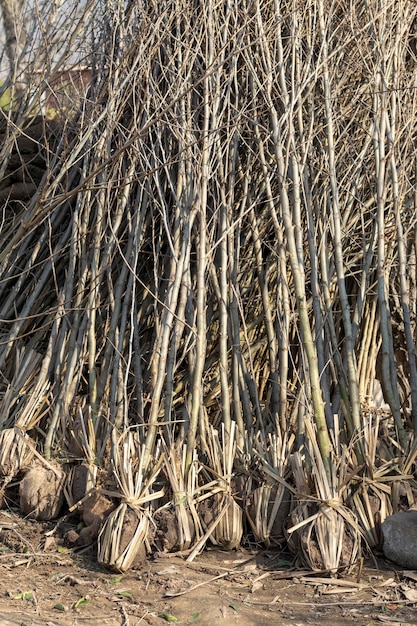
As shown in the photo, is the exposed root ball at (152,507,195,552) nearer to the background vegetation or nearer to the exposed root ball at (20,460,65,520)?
the background vegetation

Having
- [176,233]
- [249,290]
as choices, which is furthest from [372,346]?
[176,233]

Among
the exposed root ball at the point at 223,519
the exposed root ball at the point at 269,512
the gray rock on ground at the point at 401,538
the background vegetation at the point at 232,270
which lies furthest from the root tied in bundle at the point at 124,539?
the gray rock on ground at the point at 401,538

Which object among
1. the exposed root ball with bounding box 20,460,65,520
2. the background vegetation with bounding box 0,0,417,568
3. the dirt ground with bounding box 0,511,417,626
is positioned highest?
the background vegetation with bounding box 0,0,417,568

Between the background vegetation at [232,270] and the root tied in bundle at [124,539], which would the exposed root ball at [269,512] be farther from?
the root tied in bundle at [124,539]

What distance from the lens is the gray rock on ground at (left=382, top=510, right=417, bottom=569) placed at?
9.32 feet

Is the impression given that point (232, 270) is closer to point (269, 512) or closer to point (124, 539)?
point (269, 512)

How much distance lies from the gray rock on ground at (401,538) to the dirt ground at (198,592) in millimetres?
54

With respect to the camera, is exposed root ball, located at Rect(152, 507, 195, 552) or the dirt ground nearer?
the dirt ground

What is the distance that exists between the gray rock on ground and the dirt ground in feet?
0.18

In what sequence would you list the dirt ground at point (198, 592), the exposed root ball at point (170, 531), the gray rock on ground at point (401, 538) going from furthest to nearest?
the exposed root ball at point (170, 531), the gray rock on ground at point (401, 538), the dirt ground at point (198, 592)

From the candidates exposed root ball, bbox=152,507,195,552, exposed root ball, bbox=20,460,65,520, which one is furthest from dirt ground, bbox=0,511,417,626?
exposed root ball, bbox=20,460,65,520

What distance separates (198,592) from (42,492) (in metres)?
1.02

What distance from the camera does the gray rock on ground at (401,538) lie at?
9.32 ft

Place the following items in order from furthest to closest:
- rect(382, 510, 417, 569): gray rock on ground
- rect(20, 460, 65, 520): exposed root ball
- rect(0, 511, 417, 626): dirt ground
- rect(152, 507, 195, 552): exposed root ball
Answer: rect(20, 460, 65, 520): exposed root ball < rect(152, 507, 195, 552): exposed root ball < rect(382, 510, 417, 569): gray rock on ground < rect(0, 511, 417, 626): dirt ground
